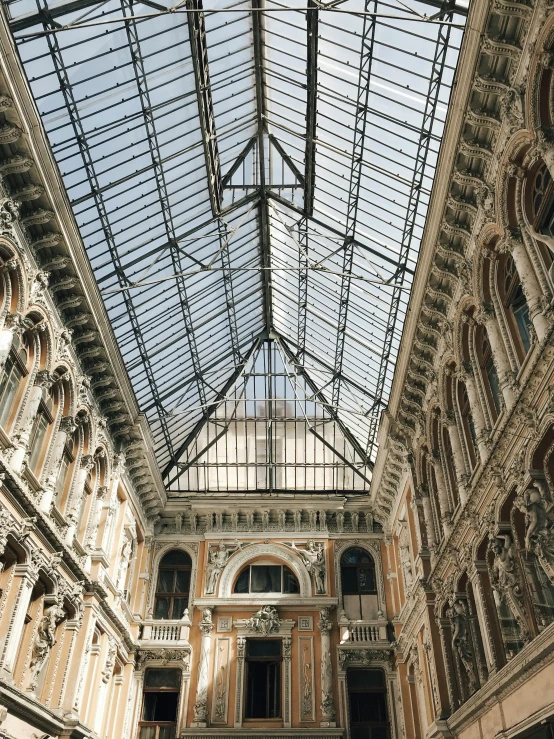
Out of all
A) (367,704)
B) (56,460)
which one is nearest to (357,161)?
(56,460)

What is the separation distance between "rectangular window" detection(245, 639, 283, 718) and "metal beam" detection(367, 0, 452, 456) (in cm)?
1090

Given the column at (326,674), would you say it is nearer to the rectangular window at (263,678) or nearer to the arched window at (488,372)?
the rectangular window at (263,678)

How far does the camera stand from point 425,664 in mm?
19453

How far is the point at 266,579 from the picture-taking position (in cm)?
2645

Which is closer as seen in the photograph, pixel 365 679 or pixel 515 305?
pixel 515 305

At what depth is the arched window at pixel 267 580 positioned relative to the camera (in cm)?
2614

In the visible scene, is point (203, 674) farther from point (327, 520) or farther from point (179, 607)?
point (327, 520)

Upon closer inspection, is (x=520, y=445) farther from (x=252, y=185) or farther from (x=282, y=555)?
(x=282, y=555)

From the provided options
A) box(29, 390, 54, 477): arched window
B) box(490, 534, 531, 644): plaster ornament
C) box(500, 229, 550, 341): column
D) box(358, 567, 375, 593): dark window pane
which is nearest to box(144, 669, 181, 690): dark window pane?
box(358, 567, 375, 593): dark window pane

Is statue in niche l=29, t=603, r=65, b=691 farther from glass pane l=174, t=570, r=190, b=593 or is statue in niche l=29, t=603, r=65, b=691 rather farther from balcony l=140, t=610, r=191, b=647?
glass pane l=174, t=570, r=190, b=593

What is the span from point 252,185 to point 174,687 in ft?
60.6

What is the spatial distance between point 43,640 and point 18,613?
2.26 metres

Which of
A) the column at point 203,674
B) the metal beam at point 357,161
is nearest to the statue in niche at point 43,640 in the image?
the column at point 203,674

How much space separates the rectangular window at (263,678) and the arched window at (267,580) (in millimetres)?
2009
